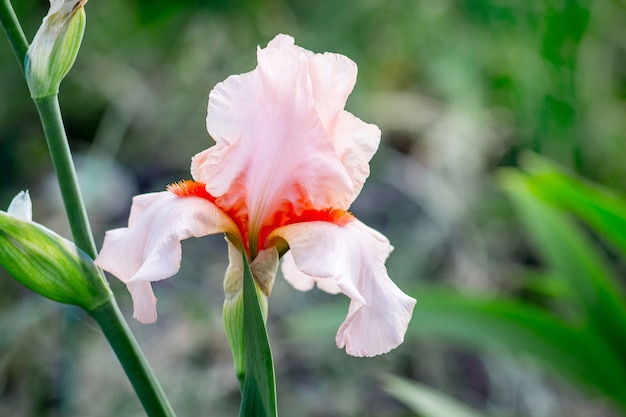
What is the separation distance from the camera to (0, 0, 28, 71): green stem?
15.1 inches

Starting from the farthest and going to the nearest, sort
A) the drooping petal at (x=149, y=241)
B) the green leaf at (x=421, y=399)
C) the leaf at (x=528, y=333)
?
1. the leaf at (x=528, y=333)
2. the green leaf at (x=421, y=399)
3. the drooping petal at (x=149, y=241)

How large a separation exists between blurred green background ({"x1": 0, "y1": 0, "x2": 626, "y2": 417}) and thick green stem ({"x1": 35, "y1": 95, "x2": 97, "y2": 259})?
742mm

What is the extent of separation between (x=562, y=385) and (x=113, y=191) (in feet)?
3.96

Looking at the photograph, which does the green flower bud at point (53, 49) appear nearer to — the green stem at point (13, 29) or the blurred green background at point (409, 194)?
the green stem at point (13, 29)

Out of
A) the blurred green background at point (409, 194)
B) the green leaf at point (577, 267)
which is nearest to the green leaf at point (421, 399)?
the blurred green background at point (409, 194)

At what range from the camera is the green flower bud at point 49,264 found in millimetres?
398

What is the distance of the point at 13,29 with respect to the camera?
0.39 m

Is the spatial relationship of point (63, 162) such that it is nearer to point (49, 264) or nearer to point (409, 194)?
point (49, 264)

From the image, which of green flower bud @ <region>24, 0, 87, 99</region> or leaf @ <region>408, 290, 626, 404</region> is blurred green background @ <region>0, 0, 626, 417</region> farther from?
green flower bud @ <region>24, 0, 87, 99</region>

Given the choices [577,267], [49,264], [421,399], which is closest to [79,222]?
[49,264]

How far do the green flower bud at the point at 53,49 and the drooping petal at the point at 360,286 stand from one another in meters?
0.16

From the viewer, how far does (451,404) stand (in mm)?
1135

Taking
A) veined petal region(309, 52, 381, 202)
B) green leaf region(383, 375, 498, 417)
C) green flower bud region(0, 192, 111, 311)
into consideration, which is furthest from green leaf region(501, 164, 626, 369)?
green flower bud region(0, 192, 111, 311)

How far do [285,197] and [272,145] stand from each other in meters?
0.03
